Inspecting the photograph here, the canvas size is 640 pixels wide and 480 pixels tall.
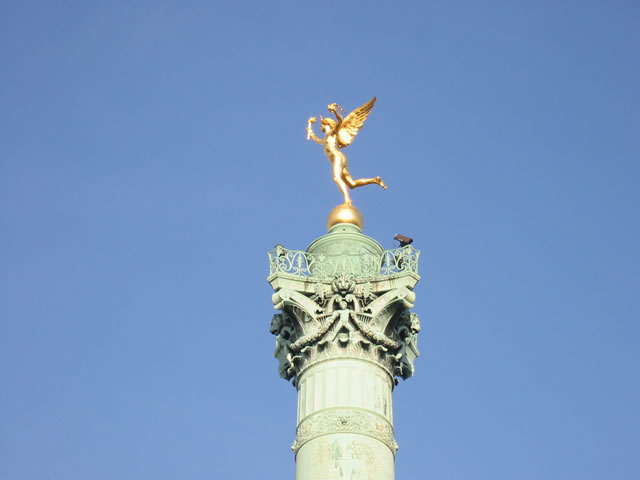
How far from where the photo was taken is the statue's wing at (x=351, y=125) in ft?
126

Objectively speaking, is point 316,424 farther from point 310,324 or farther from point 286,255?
point 286,255

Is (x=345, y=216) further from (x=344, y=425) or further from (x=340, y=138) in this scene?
(x=344, y=425)

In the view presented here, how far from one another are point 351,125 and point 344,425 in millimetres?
11585

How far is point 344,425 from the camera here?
102 ft

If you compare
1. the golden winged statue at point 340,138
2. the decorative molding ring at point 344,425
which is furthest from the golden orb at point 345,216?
the decorative molding ring at point 344,425

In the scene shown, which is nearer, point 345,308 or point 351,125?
point 345,308

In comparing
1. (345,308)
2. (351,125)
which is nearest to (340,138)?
(351,125)

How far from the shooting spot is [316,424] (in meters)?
31.3

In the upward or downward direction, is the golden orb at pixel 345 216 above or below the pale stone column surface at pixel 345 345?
above

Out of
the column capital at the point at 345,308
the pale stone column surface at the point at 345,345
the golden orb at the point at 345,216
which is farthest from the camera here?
the golden orb at the point at 345,216

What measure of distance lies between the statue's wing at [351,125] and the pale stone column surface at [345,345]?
4.30 meters

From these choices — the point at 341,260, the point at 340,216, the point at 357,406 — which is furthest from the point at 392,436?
the point at 340,216

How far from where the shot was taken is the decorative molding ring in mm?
31016

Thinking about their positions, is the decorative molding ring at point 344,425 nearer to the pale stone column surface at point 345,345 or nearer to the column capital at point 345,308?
the pale stone column surface at point 345,345
